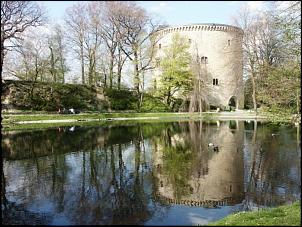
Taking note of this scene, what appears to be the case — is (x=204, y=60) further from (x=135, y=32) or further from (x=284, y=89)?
(x=284, y=89)

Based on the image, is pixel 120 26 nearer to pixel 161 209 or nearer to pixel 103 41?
pixel 103 41

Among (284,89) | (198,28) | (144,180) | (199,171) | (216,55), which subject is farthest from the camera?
(216,55)

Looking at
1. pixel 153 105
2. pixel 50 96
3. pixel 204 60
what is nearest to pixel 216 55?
pixel 204 60

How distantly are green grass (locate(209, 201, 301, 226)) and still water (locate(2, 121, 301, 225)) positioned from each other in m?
1.01

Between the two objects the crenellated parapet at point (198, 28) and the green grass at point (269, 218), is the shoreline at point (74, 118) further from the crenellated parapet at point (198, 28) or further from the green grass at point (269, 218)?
the green grass at point (269, 218)

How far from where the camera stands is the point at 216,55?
55.7 metres

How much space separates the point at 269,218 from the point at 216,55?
50.2 m

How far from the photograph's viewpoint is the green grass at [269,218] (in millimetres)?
6855

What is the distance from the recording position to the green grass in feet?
22.5

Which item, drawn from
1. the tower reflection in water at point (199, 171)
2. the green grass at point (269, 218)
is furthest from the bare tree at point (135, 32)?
the green grass at point (269, 218)

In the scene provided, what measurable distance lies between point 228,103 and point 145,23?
19547mm

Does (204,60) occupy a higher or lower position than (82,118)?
higher

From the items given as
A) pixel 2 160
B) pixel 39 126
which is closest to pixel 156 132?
pixel 39 126

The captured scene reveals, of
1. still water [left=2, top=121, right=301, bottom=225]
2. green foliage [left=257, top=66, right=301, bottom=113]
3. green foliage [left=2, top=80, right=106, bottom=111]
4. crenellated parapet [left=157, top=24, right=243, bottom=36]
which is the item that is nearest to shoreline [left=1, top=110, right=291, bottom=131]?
green foliage [left=2, top=80, right=106, bottom=111]
